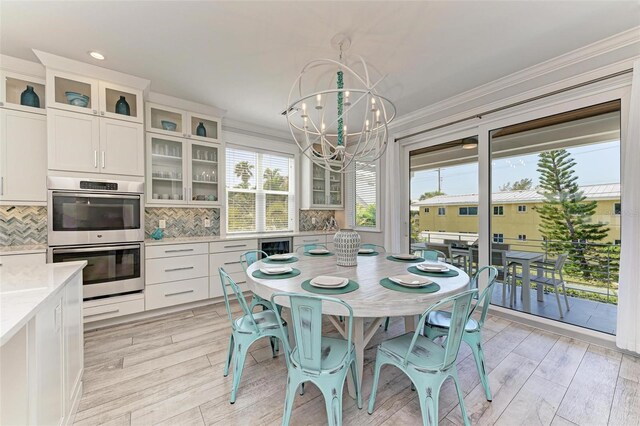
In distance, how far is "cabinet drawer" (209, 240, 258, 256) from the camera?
342 cm

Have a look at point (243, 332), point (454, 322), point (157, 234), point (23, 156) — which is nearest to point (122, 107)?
point (23, 156)

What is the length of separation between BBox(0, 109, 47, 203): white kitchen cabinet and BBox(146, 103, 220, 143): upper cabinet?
0.98m

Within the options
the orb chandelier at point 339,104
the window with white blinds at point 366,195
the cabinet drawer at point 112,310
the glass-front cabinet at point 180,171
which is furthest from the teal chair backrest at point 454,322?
the glass-front cabinet at point 180,171

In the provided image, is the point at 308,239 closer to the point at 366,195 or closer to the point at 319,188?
the point at 319,188

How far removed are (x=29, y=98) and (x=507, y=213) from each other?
534cm

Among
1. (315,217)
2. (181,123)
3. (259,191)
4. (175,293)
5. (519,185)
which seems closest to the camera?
(519,185)

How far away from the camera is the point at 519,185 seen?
297 cm

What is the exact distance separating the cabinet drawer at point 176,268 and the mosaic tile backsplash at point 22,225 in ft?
3.70

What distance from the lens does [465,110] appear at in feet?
10.6

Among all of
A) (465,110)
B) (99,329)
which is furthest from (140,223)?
(465,110)

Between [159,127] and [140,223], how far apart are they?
1279 millimetres

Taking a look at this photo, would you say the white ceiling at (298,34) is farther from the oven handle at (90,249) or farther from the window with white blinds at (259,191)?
the oven handle at (90,249)

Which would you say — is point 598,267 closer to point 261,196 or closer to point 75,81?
point 261,196

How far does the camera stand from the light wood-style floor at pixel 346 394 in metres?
1.55
